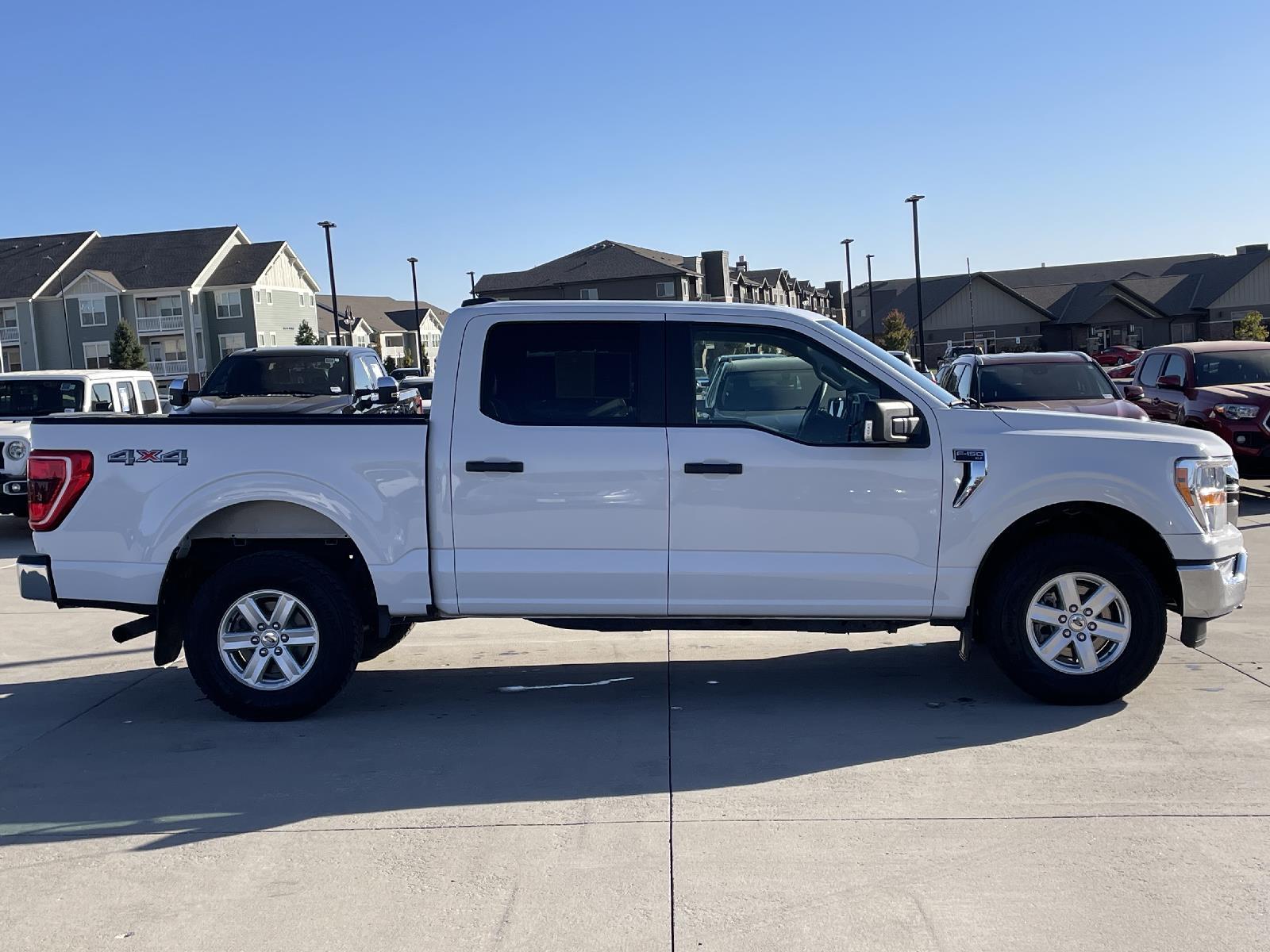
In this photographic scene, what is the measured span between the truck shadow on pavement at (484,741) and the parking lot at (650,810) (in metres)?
0.02

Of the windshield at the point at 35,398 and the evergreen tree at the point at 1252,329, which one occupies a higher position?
the evergreen tree at the point at 1252,329

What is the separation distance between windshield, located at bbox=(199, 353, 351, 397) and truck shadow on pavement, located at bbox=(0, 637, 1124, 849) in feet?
24.0

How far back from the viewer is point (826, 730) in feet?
18.8

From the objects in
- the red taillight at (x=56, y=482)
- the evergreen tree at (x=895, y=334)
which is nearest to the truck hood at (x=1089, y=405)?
the red taillight at (x=56, y=482)

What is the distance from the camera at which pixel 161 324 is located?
6825cm

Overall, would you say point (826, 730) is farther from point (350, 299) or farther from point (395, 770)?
point (350, 299)

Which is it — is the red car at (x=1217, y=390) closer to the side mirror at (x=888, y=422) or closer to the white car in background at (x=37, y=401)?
the side mirror at (x=888, y=422)

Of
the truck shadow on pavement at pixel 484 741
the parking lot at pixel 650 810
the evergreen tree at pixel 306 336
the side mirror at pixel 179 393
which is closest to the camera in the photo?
the parking lot at pixel 650 810

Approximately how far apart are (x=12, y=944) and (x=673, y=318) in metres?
3.85

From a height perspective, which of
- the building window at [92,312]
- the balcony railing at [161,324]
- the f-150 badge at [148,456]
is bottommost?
the f-150 badge at [148,456]

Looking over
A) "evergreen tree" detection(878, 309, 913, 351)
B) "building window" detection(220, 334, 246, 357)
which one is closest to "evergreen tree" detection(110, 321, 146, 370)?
"building window" detection(220, 334, 246, 357)

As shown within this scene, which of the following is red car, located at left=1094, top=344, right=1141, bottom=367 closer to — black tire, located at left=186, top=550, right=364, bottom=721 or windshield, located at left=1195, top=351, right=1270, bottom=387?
windshield, located at left=1195, top=351, right=1270, bottom=387

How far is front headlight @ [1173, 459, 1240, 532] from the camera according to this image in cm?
576

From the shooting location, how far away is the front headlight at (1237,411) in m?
13.8
